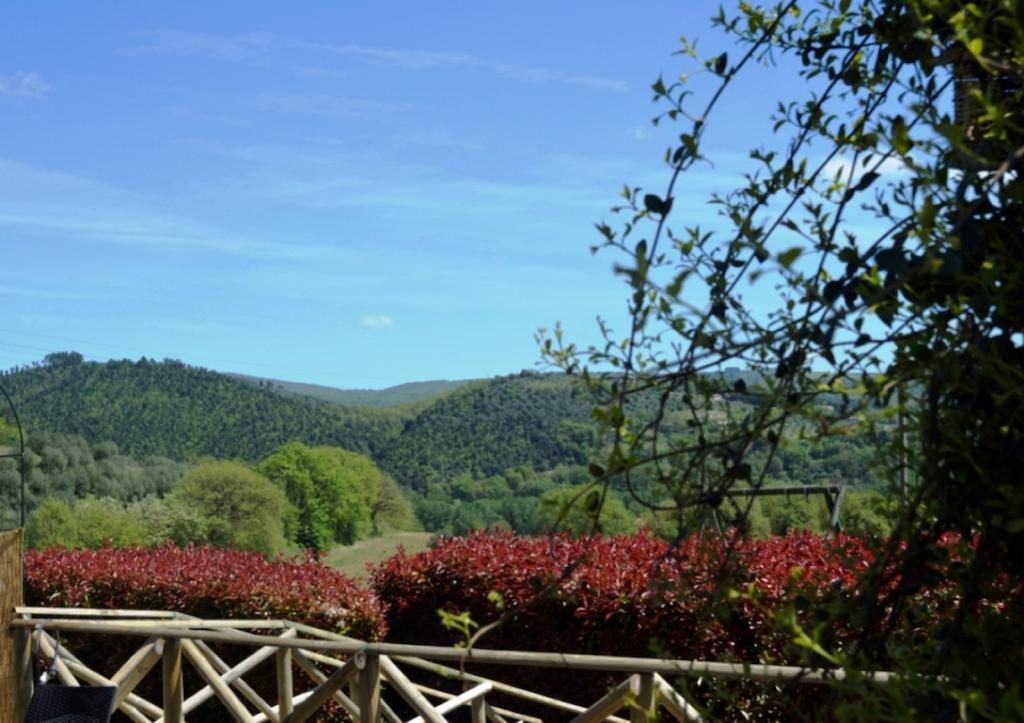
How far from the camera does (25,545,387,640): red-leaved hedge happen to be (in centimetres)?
705

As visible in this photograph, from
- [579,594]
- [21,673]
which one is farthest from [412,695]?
[579,594]

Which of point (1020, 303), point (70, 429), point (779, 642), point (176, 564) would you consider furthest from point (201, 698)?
point (70, 429)

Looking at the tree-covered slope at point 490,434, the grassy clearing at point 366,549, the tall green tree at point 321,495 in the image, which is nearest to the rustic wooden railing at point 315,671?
the grassy clearing at point 366,549

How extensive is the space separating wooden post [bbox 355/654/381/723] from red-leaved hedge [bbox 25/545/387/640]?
3561mm

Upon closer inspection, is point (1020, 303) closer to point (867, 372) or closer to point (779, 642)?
point (867, 372)

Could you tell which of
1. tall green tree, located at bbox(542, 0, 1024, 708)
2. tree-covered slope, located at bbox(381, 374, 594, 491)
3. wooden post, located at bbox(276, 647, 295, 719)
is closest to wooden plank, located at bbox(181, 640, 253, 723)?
wooden post, located at bbox(276, 647, 295, 719)

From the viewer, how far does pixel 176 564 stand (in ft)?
25.1

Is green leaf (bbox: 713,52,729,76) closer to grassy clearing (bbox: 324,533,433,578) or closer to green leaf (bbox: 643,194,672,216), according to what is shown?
green leaf (bbox: 643,194,672,216)

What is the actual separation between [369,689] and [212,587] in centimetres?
418

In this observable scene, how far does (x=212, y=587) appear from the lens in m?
7.25

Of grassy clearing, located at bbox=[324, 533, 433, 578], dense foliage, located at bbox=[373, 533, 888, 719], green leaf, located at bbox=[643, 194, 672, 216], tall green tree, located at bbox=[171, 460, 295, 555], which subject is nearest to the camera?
green leaf, located at bbox=[643, 194, 672, 216]

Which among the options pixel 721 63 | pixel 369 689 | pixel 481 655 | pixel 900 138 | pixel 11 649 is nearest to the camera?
pixel 900 138

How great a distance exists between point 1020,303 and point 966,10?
0.28 metres

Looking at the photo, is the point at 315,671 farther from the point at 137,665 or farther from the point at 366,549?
the point at 366,549
